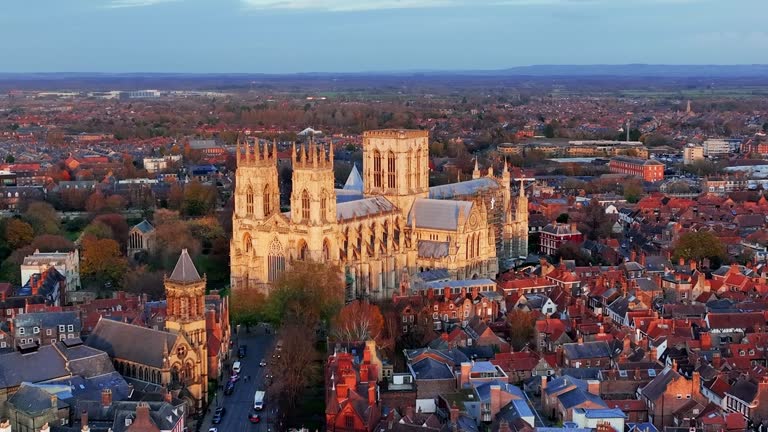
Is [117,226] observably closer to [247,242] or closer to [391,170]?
[247,242]

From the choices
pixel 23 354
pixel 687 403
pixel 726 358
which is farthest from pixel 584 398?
pixel 23 354

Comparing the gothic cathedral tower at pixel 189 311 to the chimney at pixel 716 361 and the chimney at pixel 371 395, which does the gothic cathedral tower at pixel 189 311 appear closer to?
the chimney at pixel 371 395

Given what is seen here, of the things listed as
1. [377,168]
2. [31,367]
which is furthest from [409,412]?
[377,168]

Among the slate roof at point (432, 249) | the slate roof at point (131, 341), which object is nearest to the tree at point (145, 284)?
the slate roof at point (131, 341)

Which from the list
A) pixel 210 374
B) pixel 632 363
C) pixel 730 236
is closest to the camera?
pixel 632 363

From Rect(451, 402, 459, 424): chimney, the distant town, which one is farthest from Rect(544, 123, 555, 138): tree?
Rect(451, 402, 459, 424): chimney

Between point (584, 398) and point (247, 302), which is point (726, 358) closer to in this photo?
point (584, 398)
